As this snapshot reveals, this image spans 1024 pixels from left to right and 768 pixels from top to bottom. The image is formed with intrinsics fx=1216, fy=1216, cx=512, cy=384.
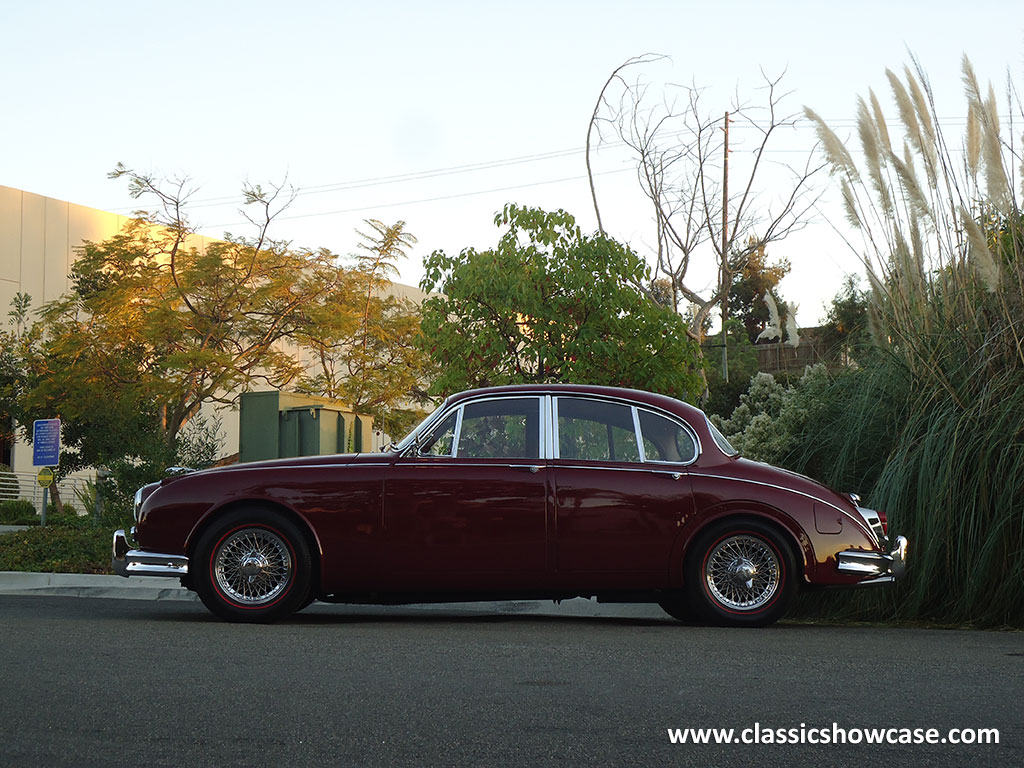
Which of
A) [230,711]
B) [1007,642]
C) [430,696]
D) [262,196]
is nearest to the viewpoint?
[230,711]

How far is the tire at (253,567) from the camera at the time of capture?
316 inches

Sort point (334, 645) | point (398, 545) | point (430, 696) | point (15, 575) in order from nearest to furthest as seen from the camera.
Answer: point (430, 696) → point (334, 645) → point (398, 545) → point (15, 575)

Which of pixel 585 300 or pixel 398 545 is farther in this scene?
pixel 585 300

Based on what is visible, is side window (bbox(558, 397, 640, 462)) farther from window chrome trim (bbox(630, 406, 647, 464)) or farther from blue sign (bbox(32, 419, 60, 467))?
blue sign (bbox(32, 419, 60, 467))

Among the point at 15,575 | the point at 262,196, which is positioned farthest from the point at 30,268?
the point at 15,575

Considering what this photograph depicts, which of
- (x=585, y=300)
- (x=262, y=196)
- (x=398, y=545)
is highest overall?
(x=262, y=196)

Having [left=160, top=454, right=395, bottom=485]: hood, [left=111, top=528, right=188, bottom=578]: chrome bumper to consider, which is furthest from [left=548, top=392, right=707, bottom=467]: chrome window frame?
[left=111, top=528, right=188, bottom=578]: chrome bumper

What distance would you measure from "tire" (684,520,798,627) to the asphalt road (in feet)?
0.82

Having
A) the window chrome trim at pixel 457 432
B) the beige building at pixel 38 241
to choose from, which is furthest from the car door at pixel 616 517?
the beige building at pixel 38 241

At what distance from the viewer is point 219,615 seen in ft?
26.7

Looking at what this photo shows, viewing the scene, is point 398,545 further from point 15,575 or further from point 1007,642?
point 15,575

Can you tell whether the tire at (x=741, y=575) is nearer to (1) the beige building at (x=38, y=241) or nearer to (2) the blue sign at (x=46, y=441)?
(2) the blue sign at (x=46, y=441)

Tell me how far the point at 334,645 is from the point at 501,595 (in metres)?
1.82

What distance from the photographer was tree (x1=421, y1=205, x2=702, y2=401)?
45.9 ft
